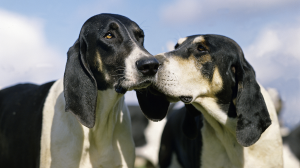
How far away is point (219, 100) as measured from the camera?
4113mm

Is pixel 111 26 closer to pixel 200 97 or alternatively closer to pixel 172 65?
pixel 172 65

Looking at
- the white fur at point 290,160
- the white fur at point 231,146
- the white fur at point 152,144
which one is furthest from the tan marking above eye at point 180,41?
the white fur at point 152,144

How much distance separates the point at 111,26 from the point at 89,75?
0.57 meters

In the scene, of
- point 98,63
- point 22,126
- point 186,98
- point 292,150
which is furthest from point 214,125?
point 292,150

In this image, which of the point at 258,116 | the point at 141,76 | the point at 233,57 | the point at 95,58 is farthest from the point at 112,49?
the point at 258,116

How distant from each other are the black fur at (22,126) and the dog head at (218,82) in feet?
5.29

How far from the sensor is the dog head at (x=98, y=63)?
141 inches

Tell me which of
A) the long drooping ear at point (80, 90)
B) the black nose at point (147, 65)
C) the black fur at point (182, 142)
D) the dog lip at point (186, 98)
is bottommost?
the black fur at point (182, 142)

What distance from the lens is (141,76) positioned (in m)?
3.46

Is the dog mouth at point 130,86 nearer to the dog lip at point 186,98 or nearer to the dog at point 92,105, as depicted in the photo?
the dog at point 92,105

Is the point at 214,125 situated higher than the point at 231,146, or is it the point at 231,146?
the point at 214,125

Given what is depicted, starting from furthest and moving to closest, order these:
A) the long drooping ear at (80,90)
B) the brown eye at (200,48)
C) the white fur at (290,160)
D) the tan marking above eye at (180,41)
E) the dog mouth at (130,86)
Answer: the white fur at (290,160), the tan marking above eye at (180,41), the brown eye at (200,48), the long drooping ear at (80,90), the dog mouth at (130,86)

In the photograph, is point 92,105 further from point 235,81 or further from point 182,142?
point 182,142

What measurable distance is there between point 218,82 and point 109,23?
4.45 ft
